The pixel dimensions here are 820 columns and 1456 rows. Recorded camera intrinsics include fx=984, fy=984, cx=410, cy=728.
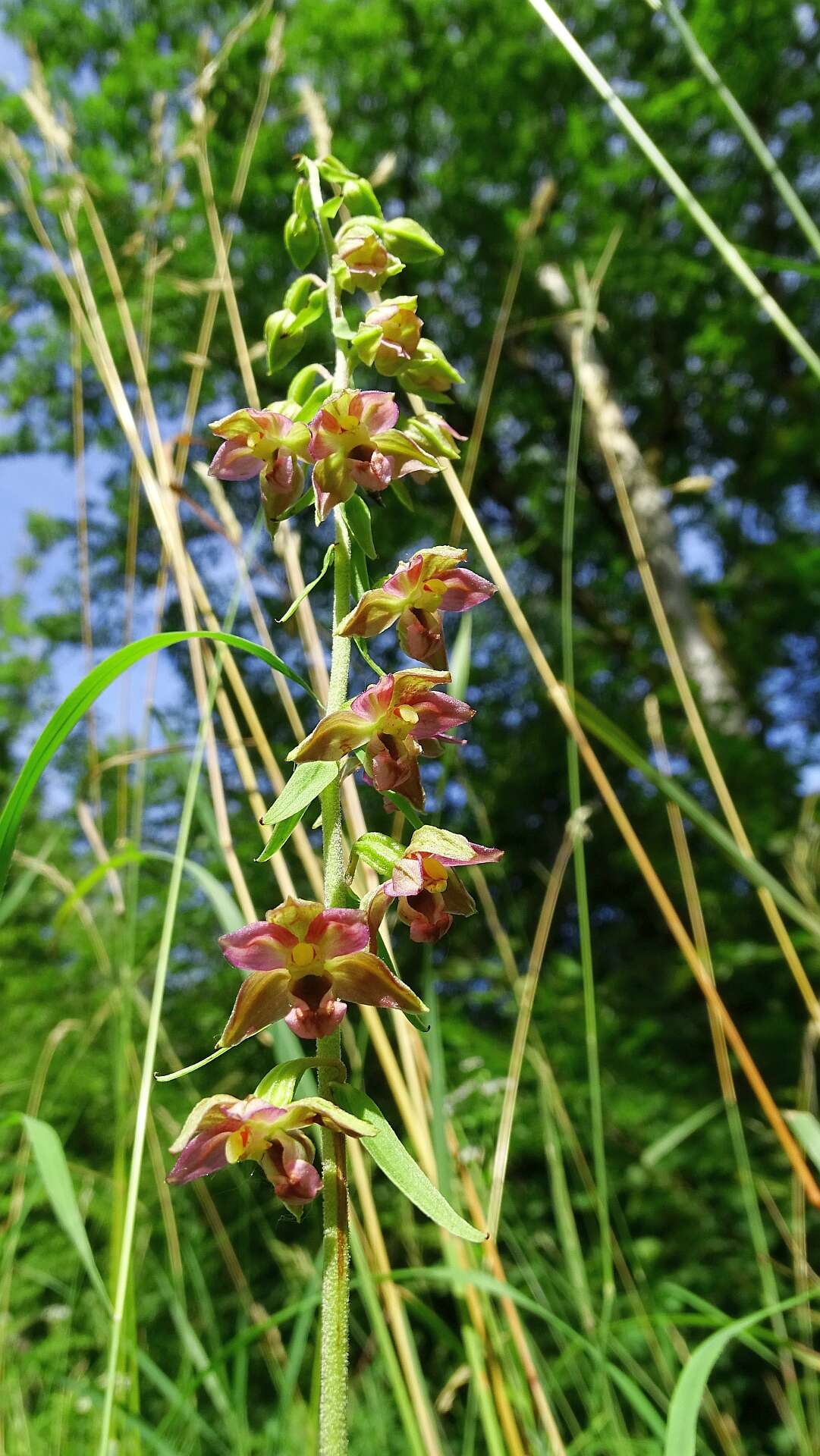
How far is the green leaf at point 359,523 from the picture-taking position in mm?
764

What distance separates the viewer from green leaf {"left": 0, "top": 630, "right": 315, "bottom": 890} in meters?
0.55

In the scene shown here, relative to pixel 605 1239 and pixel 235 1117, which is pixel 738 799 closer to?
pixel 605 1239

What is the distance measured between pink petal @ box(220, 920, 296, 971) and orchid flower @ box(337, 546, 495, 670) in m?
0.21

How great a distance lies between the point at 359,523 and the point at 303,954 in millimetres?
337

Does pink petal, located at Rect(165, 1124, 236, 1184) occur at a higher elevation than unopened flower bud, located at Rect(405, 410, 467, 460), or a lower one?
lower

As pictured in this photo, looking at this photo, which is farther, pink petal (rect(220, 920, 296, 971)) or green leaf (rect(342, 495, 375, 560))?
green leaf (rect(342, 495, 375, 560))

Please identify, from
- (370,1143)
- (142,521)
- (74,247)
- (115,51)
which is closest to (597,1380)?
(370,1143)

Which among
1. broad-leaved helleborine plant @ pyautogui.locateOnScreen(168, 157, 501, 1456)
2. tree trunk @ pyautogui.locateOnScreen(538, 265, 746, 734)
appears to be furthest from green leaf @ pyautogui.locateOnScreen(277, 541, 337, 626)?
tree trunk @ pyautogui.locateOnScreen(538, 265, 746, 734)

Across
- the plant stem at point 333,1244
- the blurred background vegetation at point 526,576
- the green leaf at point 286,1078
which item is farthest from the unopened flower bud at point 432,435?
the blurred background vegetation at point 526,576

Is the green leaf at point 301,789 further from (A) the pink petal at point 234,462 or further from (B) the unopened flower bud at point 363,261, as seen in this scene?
(B) the unopened flower bud at point 363,261

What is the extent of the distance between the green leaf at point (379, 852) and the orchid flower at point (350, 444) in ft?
0.82

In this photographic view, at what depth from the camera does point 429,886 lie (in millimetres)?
681

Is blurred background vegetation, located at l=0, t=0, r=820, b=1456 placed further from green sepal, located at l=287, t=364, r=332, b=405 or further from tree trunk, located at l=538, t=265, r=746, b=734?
green sepal, located at l=287, t=364, r=332, b=405

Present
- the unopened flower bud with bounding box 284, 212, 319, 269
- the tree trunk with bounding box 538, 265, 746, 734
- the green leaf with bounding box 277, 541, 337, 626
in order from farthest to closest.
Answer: the tree trunk with bounding box 538, 265, 746, 734 → the unopened flower bud with bounding box 284, 212, 319, 269 → the green leaf with bounding box 277, 541, 337, 626
